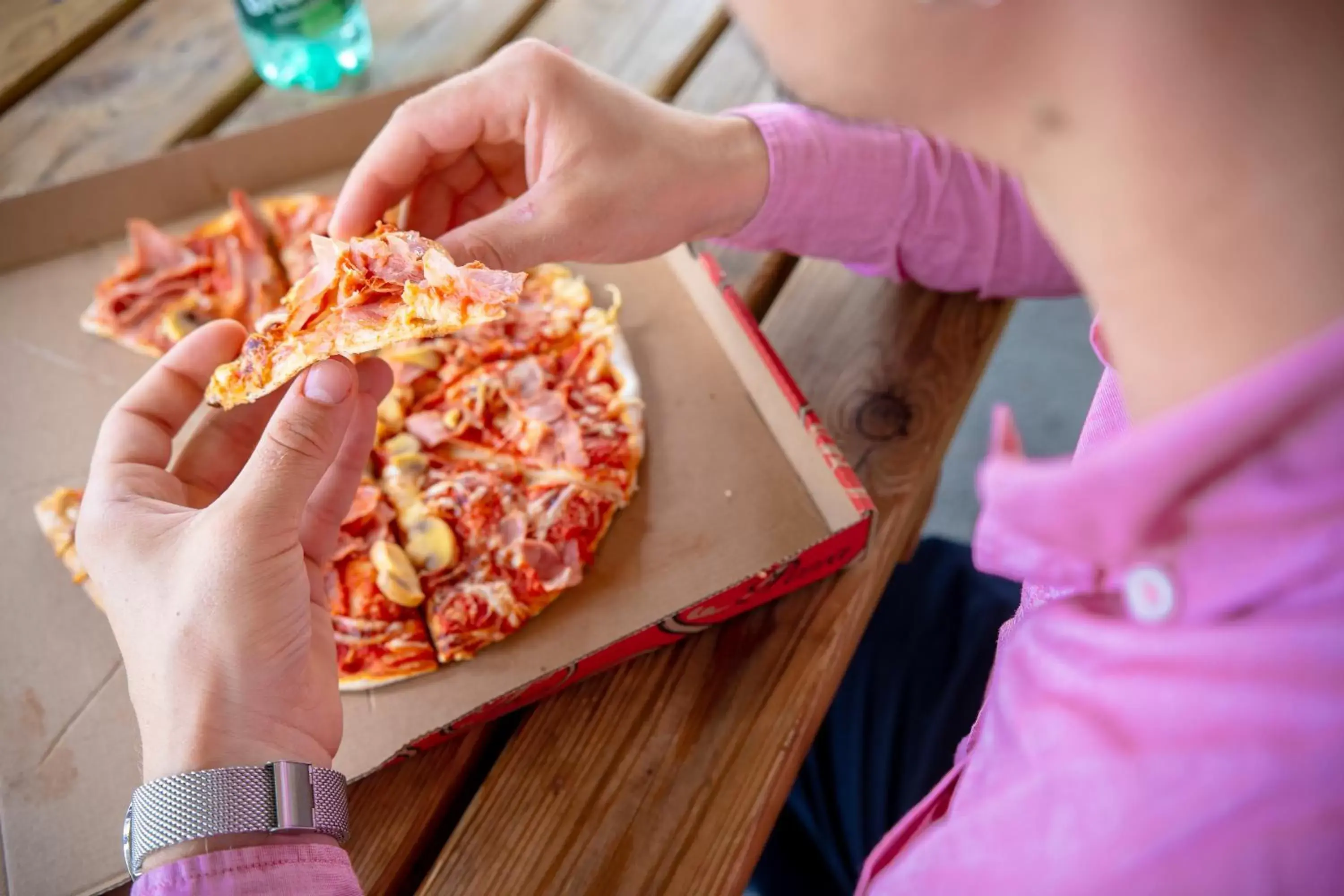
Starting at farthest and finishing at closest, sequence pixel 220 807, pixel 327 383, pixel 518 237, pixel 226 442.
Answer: pixel 226 442
pixel 518 237
pixel 327 383
pixel 220 807

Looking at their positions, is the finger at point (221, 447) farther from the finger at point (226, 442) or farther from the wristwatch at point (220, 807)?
the wristwatch at point (220, 807)

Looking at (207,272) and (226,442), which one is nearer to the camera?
(226,442)

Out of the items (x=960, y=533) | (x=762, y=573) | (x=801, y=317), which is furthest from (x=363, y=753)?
(x=960, y=533)

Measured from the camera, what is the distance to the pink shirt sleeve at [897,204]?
3.11ft

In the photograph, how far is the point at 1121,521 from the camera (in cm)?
41

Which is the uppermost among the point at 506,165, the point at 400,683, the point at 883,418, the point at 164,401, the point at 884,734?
the point at 506,165

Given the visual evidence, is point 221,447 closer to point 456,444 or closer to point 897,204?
point 456,444

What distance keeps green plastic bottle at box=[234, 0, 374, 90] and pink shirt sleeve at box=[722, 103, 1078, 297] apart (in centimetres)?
61

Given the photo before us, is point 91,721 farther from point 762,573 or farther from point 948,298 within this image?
point 948,298

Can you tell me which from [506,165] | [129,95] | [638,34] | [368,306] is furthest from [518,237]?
[129,95]

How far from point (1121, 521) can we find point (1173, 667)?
7cm

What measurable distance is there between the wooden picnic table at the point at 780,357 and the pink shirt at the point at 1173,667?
208 mm

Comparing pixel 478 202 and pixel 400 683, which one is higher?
pixel 478 202

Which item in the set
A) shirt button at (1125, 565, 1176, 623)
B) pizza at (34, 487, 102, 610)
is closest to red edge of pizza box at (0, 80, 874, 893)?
pizza at (34, 487, 102, 610)
